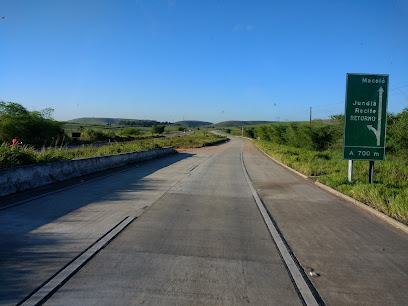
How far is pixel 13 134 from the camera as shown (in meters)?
41.4

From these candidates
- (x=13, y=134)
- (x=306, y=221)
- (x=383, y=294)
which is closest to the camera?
(x=383, y=294)

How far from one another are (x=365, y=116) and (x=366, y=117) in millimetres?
51

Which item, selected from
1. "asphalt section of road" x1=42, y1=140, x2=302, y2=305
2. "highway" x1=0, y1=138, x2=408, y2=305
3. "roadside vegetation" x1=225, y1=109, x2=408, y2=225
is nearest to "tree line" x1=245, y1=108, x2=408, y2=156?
"roadside vegetation" x1=225, y1=109, x2=408, y2=225

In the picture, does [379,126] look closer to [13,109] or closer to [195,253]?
[195,253]

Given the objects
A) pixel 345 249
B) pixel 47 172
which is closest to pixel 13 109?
pixel 47 172

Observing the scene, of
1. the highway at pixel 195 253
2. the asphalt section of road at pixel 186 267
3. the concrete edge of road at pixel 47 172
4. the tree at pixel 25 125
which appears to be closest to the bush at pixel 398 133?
the highway at pixel 195 253

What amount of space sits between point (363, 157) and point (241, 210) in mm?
6324

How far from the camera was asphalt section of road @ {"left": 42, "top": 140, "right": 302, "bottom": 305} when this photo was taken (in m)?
4.09

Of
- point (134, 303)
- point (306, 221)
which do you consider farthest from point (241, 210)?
point (134, 303)

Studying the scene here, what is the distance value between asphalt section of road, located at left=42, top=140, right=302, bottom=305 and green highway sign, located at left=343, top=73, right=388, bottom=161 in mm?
6938

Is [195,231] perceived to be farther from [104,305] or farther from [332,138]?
[332,138]

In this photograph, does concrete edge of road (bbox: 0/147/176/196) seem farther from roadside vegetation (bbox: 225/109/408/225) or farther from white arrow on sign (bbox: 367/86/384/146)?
white arrow on sign (bbox: 367/86/384/146)

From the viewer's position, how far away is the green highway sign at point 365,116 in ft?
42.4

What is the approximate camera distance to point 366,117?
43.0 feet
